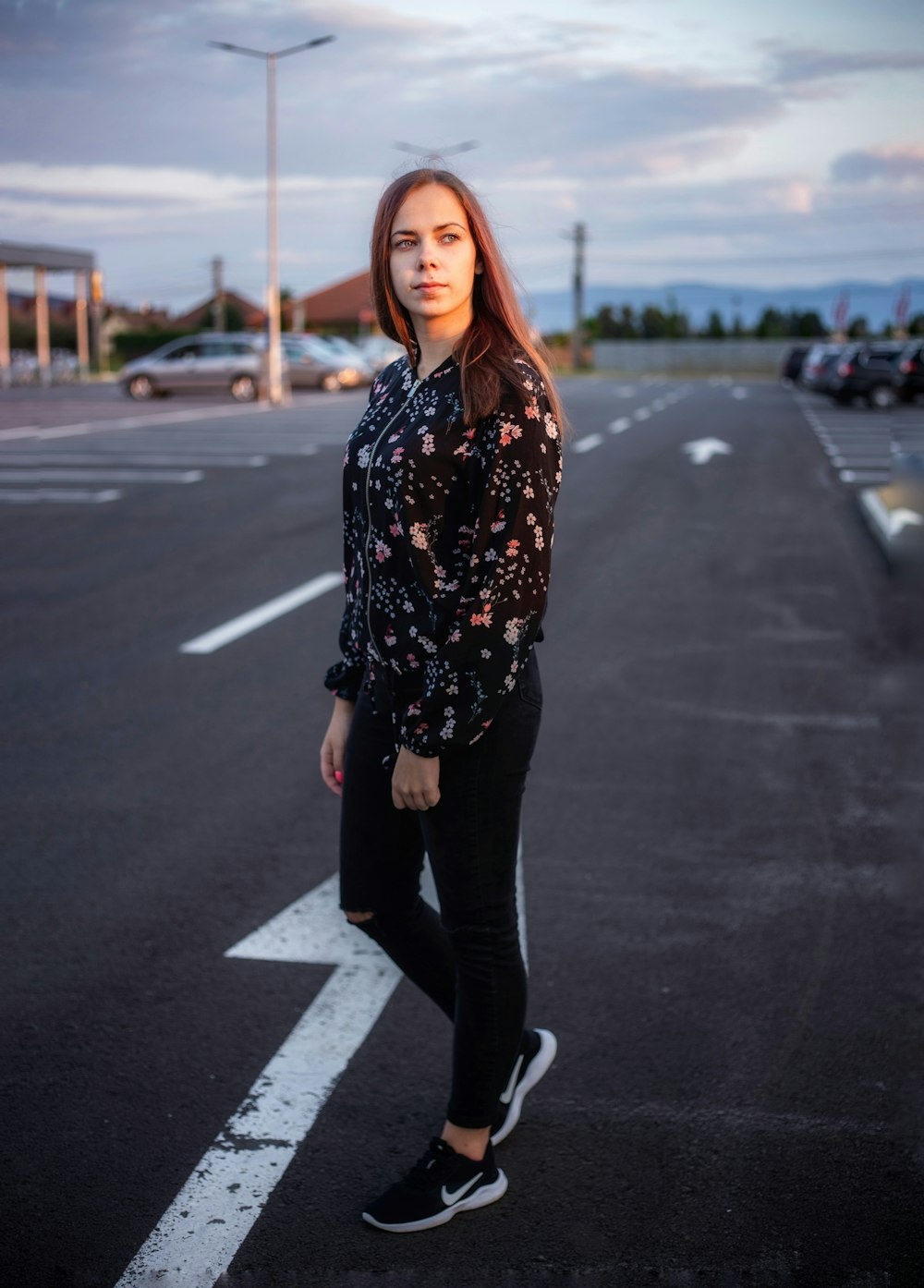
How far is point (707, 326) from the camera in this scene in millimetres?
89750

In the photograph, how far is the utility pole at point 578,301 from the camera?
2923 inches

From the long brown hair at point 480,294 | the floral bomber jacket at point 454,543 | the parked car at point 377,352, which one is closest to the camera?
the floral bomber jacket at point 454,543

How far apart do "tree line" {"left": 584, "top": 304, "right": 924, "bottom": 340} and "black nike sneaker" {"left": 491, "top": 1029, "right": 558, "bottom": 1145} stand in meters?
85.2

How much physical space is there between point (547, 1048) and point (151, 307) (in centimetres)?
11897

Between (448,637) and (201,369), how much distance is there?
33820 mm

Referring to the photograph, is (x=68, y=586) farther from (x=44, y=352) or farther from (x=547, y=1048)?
(x=44, y=352)

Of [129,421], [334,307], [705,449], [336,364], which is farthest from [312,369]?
[334,307]

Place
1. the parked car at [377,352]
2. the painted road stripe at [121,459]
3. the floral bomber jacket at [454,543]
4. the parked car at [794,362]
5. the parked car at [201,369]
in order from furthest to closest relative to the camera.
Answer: the parked car at [794,362], the parked car at [377,352], the parked car at [201,369], the painted road stripe at [121,459], the floral bomber jacket at [454,543]

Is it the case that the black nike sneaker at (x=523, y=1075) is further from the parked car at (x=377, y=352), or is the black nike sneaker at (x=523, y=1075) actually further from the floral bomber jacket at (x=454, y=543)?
the parked car at (x=377, y=352)

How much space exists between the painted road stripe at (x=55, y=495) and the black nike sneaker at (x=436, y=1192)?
12.2m

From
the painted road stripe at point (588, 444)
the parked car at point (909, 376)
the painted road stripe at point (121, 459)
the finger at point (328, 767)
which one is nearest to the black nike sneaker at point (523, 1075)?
the finger at point (328, 767)

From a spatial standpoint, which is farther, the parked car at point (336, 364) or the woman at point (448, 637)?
the parked car at point (336, 364)

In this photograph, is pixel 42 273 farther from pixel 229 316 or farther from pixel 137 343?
pixel 229 316

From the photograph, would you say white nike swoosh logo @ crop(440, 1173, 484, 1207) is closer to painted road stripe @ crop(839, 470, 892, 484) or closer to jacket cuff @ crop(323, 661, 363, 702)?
jacket cuff @ crop(323, 661, 363, 702)
